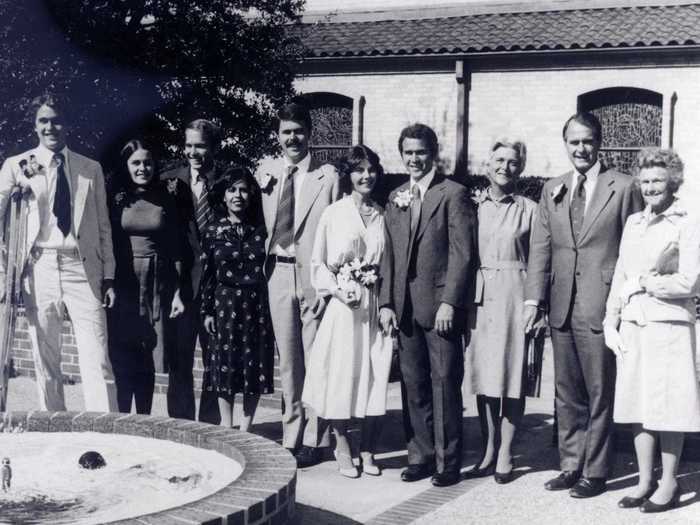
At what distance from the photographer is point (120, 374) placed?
6.25 m

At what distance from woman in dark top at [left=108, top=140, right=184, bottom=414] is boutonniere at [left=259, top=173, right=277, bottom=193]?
566 mm

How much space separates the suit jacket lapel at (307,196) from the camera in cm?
613

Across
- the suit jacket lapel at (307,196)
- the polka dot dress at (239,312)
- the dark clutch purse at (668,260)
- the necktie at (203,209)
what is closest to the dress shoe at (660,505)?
the dark clutch purse at (668,260)

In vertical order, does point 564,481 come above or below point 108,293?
below

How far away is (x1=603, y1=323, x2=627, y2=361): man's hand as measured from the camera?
17.2 feet

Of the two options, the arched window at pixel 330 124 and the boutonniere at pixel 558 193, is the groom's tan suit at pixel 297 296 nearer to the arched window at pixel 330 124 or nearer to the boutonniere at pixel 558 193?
the boutonniere at pixel 558 193

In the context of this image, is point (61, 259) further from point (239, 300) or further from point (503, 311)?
point (503, 311)

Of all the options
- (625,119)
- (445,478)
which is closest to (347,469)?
(445,478)

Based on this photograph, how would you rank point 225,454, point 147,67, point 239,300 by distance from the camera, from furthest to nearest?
point 147,67 → point 239,300 → point 225,454

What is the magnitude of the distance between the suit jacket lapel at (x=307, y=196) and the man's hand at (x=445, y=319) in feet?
3.57

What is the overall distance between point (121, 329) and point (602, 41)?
45.1 ft

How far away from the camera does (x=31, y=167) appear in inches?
230

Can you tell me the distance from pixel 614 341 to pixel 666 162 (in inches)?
38.0

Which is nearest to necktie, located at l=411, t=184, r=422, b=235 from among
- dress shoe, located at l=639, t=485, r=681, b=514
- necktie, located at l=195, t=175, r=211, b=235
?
necktie, located at l=195, t=175, r=211, b=235
